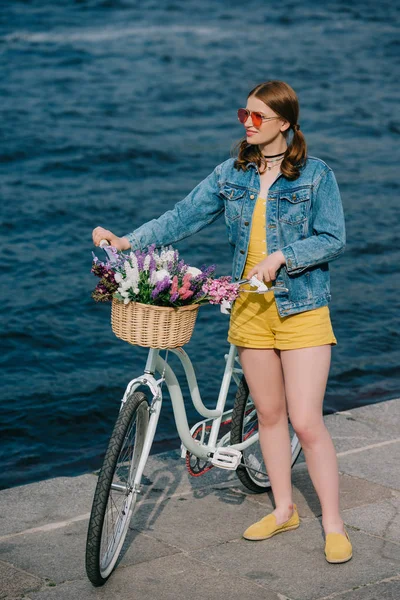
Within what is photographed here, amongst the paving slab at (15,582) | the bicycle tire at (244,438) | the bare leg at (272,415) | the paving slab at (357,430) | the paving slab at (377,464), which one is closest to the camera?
the paving slab at (15,582)

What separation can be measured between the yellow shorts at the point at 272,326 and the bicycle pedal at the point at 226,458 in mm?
632


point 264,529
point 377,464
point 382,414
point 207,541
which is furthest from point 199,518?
point 382,414

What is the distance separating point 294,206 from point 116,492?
144cm

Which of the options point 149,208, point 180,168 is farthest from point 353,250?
point 180,168

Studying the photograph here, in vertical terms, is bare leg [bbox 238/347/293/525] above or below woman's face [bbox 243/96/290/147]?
below

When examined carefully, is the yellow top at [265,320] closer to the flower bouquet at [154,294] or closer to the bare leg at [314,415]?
the bare leg at [314,415]

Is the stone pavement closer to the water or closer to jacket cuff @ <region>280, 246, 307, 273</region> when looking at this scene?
jacket cuff @ <region>280, 246, 307, 273</region>

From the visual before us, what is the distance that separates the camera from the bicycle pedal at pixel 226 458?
17.1 ft

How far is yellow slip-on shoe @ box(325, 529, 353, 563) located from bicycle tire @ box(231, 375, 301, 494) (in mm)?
734

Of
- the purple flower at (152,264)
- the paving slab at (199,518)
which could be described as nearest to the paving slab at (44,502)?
the paving slab at (199,518)

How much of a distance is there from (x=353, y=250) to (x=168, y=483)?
6974 mm

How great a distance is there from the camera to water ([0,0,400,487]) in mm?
8641

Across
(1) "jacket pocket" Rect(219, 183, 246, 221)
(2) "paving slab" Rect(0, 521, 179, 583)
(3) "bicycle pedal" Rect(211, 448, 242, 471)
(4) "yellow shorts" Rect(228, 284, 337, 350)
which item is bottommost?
→ (2) "paving slab" Rect(0, 521, 179, 583)

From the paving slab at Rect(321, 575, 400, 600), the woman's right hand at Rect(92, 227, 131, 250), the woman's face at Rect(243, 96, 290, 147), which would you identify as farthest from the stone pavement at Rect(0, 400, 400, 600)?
the woman's face at Rect(243, 96, 290, 147)
